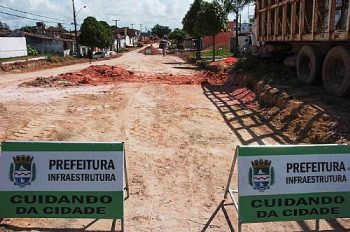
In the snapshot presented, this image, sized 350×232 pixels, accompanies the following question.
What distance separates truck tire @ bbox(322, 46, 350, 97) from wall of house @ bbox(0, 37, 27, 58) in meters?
37.5

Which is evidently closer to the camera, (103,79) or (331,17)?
(331,17)

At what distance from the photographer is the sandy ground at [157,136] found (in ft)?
16.5

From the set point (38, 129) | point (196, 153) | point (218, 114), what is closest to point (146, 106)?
point (218, 114)

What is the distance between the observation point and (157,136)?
941 centimetres

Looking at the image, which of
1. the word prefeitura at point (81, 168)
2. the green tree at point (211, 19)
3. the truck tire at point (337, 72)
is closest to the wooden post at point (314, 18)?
the truck tire at point (337, 72)

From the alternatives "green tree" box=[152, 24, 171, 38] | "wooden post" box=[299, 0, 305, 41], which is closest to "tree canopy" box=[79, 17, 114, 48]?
"wooden post" box=[299, 0, 305, 41]

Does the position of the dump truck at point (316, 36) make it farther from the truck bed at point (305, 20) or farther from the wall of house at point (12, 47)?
the wall of house at point (12, 47)

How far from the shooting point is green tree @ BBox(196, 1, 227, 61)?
35.1 metres

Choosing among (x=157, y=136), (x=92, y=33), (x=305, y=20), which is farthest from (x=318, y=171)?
(x=92, y=33)

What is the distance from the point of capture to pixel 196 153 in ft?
26.2

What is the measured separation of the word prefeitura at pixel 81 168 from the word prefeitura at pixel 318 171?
6.83 ft

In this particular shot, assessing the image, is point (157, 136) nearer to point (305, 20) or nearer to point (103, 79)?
point (305, 20)

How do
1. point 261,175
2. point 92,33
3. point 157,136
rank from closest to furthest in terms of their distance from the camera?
1. point 261,175
2. point 157,136
3. point 92,33

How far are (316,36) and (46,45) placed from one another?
53.4 meters
